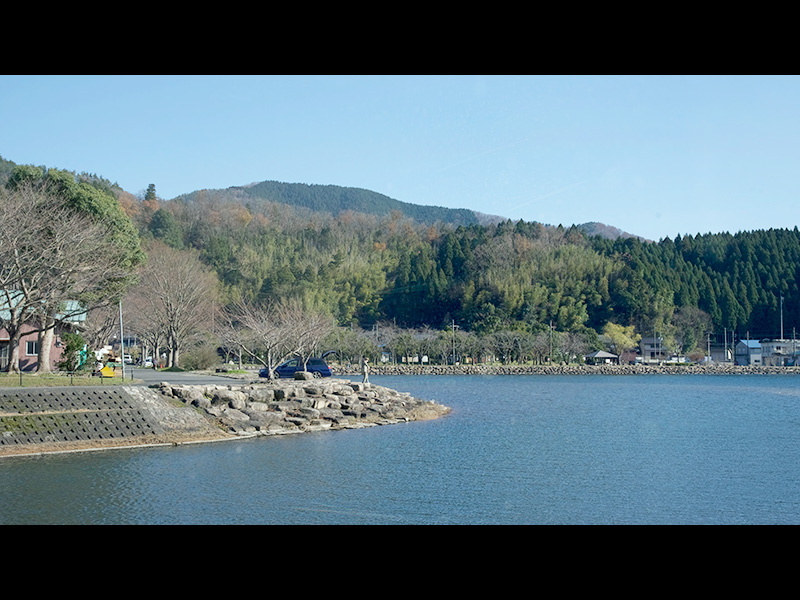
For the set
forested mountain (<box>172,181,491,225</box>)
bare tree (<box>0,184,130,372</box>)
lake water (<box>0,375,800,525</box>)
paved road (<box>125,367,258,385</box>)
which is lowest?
lake water (<box>0,375,800,525</box>)

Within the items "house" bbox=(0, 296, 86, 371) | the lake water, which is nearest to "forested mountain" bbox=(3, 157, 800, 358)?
"house" bbox=(0, 296, 86, 371)

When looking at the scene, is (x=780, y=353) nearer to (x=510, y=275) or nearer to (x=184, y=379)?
(x=510, y=275)

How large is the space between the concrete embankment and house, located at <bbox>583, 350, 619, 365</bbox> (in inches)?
1699

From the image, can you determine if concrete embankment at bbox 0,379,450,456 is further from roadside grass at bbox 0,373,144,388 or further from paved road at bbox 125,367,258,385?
paved road at bbox 125,367,258,385

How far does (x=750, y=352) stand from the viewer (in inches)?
2613

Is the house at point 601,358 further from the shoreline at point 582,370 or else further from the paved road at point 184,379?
the paved road at point 184,379

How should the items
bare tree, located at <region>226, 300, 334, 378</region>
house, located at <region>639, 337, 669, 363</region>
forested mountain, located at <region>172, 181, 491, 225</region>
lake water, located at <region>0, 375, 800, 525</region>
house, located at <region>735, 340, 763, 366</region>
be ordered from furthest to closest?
forested mountain, located at <region>172, 181, 491, 225</region> < house, located at <region>735, 340, 763, 366</region> < house, located at <region>639, 337, 669, 363</region> < bare tree, located at <region>226, 300, 334, 378</region> < lake water, located at <region>0, 375, 800, 525</region>

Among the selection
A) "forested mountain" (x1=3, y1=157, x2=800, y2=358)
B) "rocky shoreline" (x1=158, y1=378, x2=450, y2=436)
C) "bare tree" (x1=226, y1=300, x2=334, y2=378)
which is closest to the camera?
"rocky shoreline" (x1=158, y1=378, x2=450, y2=436)

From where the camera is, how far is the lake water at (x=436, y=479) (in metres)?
10.0

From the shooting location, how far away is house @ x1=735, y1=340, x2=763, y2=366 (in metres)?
66.3

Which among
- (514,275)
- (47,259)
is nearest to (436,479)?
(47,259)

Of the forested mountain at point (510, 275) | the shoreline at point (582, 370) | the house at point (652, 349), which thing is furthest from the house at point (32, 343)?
the house at point (652, 349)
